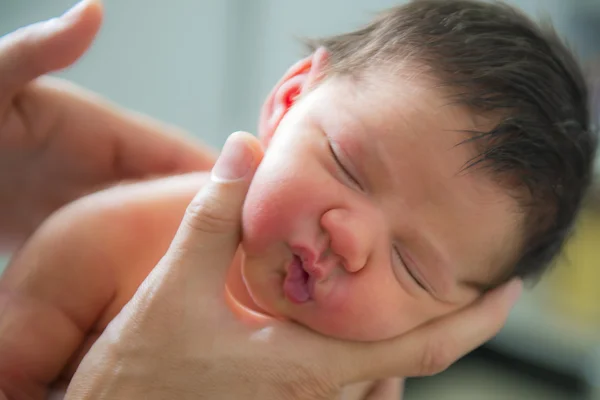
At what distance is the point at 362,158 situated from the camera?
0.71 m

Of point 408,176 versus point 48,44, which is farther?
point 48,44

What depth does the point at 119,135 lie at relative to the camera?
3.44 ft

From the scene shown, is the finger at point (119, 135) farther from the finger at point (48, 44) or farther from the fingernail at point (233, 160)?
the fingernail at point (233, 160)

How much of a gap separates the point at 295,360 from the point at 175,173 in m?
0.50

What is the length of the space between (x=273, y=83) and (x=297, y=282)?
132 cm

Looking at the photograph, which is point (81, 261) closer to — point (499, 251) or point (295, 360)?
point (295, 360)

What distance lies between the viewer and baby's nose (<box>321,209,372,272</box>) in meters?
0.66

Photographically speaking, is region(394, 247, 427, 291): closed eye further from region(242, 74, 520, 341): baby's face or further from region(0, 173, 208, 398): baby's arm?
region(0, 173, 208, 398): baby's arm

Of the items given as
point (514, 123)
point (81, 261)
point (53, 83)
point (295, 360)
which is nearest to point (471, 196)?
point (514, 123)

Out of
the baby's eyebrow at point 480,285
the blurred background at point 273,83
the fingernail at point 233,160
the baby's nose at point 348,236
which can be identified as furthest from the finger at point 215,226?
the blurred background at point 273,83

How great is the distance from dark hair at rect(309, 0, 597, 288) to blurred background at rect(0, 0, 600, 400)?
34.6 inches

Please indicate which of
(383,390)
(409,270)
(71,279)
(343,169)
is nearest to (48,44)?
(71,279)

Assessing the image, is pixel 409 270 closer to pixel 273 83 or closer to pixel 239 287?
pixel 239 287

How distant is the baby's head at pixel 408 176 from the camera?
0.68 meters
